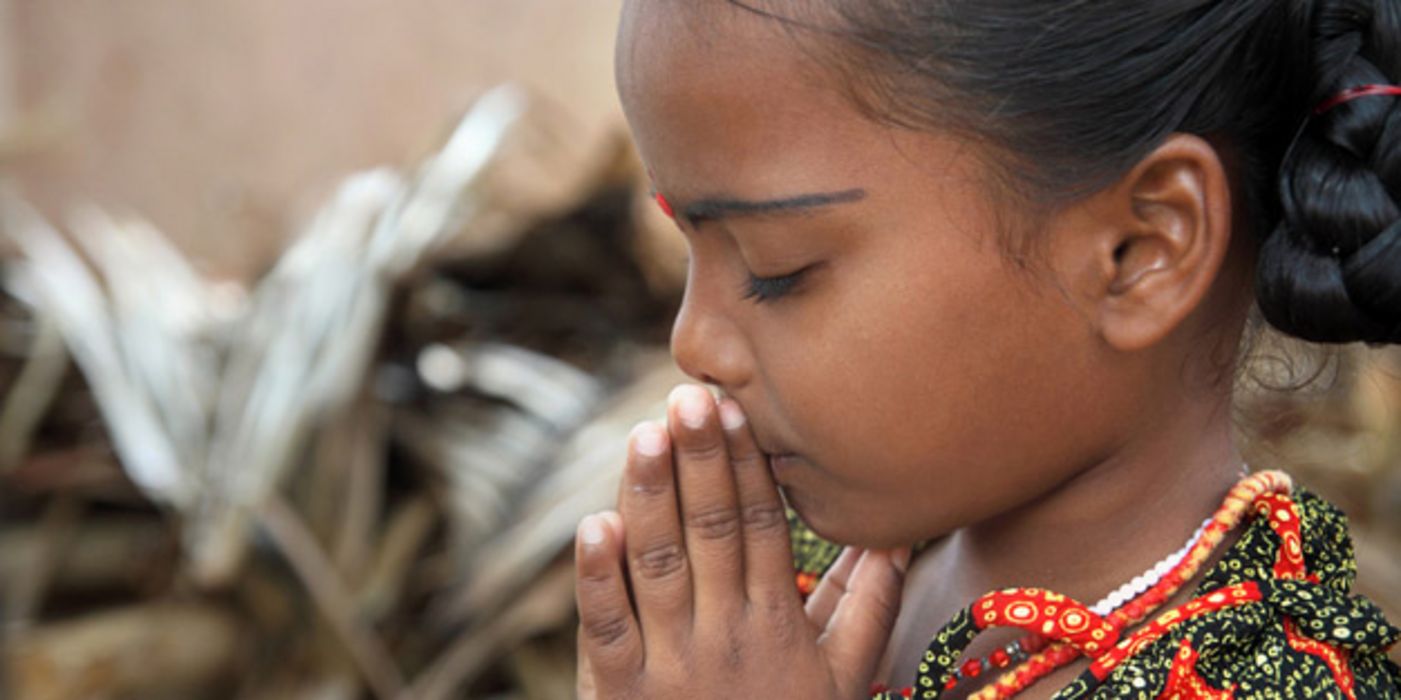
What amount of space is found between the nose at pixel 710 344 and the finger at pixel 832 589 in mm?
312

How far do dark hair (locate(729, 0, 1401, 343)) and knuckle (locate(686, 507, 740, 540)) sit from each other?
37cm

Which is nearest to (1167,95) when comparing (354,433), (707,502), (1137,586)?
(1137,586)

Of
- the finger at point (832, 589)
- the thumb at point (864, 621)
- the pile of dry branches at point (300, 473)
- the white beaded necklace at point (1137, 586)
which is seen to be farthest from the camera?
the pile of dry branches at point (300, 473)

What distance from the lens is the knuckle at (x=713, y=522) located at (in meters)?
1.38

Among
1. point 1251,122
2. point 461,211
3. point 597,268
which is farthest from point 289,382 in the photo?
point 1251,122

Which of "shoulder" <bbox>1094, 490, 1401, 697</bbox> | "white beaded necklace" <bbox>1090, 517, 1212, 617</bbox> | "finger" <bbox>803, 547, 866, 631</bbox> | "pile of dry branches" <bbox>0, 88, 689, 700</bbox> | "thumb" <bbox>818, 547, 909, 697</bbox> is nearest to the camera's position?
"shoulder" <bbox>1094, 490, 1401, 697</bbox>

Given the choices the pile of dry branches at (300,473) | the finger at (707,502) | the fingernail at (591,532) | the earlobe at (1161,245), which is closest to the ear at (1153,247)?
the earlobe at (1161,245)

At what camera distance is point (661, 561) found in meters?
1.39

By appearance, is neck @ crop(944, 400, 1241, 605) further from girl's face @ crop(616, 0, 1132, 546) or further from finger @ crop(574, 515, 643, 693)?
finger @ crop(574, 515, 643, 693)

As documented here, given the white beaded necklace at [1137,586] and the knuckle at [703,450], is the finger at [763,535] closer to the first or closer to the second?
the knuckle at [703,450]

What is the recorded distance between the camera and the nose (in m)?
1.33

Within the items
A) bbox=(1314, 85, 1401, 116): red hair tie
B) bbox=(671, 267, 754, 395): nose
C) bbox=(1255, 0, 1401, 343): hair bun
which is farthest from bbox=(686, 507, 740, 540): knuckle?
bbox=(1314, 85, 1401, 116): red hair tie

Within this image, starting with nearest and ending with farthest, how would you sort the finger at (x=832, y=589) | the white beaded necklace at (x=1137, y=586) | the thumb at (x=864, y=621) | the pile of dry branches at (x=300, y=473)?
1. the white beaded necklace at (x=1137, y=586)
2. the thumb at (x=864, y=621)
3. the finger at (x=832, y=589)
4. the pile of dry branches at (x=300, y=473)

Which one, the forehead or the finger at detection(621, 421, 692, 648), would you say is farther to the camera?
the finger at detection(621, 421, 692, 648)
